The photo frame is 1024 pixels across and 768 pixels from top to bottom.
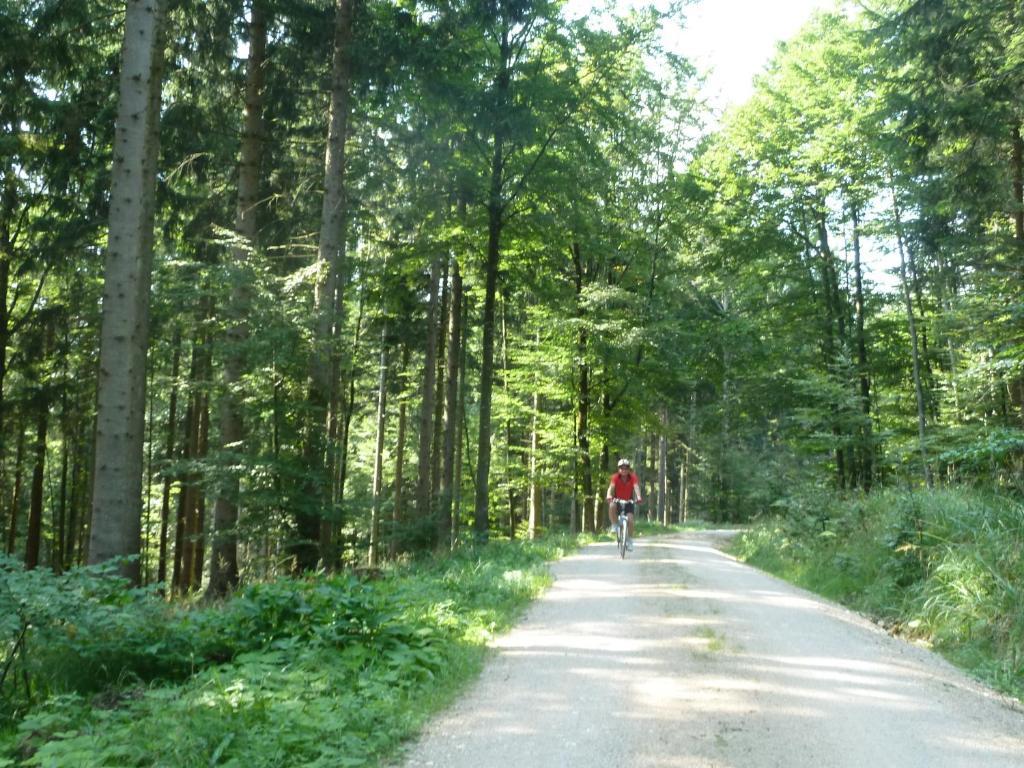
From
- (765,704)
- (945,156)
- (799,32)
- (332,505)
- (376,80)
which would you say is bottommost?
(765,704)

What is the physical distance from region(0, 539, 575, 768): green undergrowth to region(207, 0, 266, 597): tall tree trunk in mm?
4790

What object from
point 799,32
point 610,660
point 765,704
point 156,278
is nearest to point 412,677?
point 610,660

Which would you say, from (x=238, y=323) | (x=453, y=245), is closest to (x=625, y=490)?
(x=453, y=245)

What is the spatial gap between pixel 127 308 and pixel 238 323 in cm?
329

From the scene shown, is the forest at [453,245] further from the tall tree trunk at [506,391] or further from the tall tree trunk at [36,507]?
the tall tree trunk at [506,391]

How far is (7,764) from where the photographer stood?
4219 mm

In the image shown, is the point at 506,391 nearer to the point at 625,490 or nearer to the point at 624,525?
the point at 625,490

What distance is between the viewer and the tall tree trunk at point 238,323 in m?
12.6

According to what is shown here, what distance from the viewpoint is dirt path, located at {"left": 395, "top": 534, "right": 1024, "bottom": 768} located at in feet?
15.2

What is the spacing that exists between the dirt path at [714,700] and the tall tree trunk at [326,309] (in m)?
5.48

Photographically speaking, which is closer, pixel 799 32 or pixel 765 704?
pixel 765 704

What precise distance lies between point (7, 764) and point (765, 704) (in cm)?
464

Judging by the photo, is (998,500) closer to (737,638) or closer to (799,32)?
(737,638)

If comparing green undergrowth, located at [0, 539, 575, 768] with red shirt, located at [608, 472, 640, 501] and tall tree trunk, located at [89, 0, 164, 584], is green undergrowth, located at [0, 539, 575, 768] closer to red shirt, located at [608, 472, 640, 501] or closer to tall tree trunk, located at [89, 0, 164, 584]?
tall tree trunk, located at [89, 0, 164, 584]
